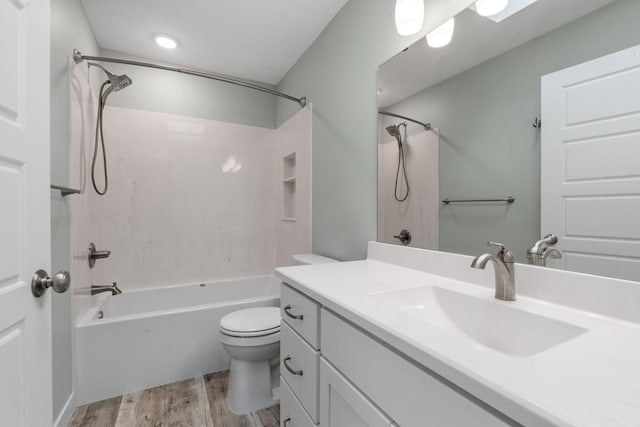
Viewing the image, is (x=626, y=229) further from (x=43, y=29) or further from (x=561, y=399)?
(x=43, y=29)

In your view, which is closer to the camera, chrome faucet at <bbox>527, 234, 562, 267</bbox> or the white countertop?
the white countertop

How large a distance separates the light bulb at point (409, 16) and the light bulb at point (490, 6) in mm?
256

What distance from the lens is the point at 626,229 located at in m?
0.74

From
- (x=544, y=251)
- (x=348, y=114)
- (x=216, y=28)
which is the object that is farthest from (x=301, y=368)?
(x=216, y=28)

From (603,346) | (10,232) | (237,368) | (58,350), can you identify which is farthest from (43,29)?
(237,368)

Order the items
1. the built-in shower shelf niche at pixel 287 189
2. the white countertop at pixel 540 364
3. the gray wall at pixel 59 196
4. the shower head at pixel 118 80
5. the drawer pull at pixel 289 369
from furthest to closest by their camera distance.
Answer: the built-in shower shelf niche at pixel 287 189 < the shower head at pixel 118 80 < the gray wall at pixel 59 196 < the drawer pull at pixel 289 369 < the white countertop at pixel 540 364

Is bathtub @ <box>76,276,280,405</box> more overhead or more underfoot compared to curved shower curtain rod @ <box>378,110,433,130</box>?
more underfoot

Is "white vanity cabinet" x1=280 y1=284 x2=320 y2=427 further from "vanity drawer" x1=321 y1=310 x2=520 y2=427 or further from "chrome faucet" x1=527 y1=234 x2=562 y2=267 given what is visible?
"chrome faucet" x1=527 y1=234 x2=562 y2=267

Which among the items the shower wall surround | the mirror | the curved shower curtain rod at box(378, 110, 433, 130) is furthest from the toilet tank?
the curved shower curtain rod at box(378, 110, 433, 130)

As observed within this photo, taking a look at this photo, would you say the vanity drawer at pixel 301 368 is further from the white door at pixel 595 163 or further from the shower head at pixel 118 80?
the shower head at pixel 118 80

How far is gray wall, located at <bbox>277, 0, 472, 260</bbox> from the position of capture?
153 cm

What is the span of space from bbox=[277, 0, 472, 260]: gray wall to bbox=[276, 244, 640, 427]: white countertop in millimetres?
902

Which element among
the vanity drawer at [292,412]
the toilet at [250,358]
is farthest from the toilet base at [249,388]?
the vanity drawer at [292,412]

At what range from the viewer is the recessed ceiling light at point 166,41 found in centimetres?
218
